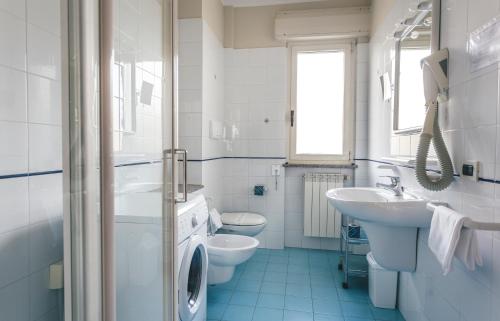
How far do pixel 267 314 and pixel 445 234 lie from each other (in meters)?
1.28

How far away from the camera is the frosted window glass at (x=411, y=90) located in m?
1.62

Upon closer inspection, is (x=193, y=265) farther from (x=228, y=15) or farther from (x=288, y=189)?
(x=228, y=15)

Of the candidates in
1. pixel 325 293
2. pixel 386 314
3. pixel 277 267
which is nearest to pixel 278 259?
pixel 277 267

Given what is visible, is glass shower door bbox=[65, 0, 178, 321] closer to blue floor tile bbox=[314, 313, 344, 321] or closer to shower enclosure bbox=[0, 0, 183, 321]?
shower enclosure bbox=[0, 0, 183, 321]

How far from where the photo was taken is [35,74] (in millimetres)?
875

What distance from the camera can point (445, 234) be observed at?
3.43ft

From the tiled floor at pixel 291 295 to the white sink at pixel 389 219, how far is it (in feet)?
1.58

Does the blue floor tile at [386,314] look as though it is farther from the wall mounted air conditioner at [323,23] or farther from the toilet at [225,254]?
the wall mounted air conditioner at [323,23]

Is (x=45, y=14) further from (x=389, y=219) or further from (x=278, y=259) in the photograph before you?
(x=278, y=259)

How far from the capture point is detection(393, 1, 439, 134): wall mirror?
147cm

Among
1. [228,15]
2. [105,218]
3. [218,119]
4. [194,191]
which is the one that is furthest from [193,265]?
[228,15]

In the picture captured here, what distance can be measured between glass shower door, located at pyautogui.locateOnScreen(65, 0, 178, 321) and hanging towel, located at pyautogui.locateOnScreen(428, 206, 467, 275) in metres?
1.04

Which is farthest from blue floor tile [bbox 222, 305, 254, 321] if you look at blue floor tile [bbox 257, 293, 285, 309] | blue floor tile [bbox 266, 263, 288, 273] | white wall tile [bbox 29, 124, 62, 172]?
white wall tile [bbox 29, 124, 62, 172]

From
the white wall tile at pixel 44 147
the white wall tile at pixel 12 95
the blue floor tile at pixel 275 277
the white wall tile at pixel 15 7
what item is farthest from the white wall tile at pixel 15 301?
the blue floor tile at pixel 275 277
